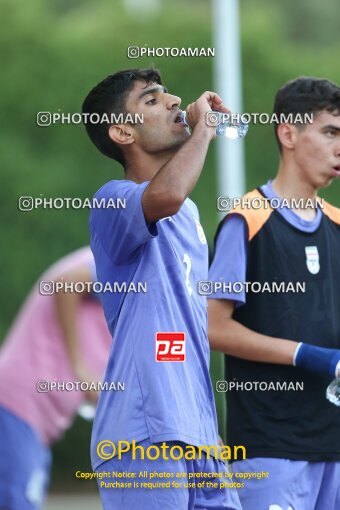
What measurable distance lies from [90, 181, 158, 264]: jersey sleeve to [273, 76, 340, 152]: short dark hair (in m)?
1.07

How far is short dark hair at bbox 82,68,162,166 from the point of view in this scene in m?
4.07

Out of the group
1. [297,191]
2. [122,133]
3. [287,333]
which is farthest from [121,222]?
[297,191]

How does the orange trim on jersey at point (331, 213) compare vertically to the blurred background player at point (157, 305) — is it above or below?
above

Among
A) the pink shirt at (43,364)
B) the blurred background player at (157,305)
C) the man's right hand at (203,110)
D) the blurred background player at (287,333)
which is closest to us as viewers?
the blurred background player at (157,305)

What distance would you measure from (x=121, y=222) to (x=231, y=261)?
745 mm

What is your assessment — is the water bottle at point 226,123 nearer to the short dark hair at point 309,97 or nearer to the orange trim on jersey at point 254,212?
the orange trim on jersey at point 254,212

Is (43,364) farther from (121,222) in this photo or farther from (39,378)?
(121,222)

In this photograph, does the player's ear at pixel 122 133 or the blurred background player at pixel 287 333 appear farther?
the blurred background player at pixel 287 333

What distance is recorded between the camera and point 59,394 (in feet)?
19.1

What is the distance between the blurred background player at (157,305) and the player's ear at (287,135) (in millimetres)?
751

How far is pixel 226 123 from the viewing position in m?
4.05

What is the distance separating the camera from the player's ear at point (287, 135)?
A: 466 cm

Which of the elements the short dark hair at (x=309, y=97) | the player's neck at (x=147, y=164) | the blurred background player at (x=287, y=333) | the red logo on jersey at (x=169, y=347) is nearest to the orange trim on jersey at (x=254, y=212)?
the blurred background player at (x=287, y=333)

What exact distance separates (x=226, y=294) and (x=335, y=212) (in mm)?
592
